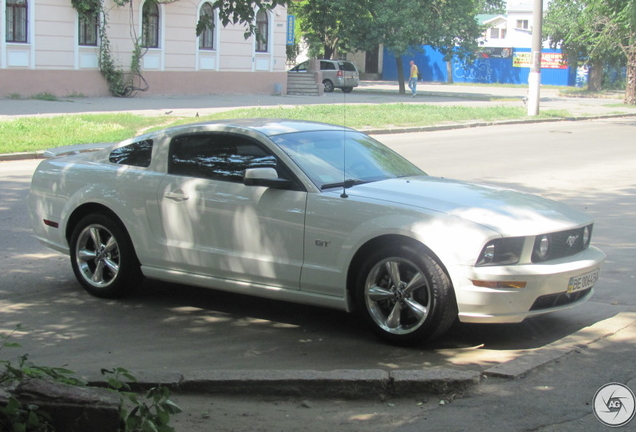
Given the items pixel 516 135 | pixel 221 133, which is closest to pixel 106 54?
pixel 516 135

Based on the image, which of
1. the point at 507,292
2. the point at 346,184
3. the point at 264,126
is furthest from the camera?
the point at 264,126

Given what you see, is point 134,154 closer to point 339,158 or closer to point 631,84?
point 339,158

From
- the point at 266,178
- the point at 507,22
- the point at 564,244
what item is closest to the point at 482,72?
the point at 507,22

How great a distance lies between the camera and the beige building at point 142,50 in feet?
94.7

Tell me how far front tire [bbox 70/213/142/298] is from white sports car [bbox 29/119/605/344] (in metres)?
0.01

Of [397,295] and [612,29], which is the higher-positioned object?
[612,29]

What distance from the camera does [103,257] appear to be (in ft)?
22.6

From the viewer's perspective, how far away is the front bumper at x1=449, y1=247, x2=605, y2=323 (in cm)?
530

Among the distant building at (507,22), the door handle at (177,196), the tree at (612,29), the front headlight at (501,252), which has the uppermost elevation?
the distant building at (507,22)

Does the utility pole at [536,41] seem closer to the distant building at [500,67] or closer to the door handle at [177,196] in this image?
the door handle at [177,196]

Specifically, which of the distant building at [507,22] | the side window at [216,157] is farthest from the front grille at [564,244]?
the distant building at [507,22]

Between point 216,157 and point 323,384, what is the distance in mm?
2410

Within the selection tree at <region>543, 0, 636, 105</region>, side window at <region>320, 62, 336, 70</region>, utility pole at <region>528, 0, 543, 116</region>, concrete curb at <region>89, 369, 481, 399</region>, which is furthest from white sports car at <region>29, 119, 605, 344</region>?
side window at <region>320, 62, 336, 70</region>

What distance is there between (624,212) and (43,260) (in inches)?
295
